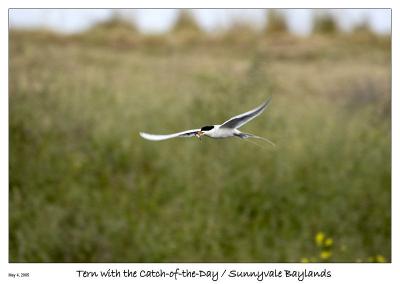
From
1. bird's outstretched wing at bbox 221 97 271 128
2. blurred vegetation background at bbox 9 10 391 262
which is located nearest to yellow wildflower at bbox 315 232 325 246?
blurred vegetation background at bbox 9 10 391 262

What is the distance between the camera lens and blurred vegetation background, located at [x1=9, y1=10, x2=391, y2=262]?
171 inches

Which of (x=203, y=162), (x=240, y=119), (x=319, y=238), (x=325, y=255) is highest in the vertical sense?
(x=240, y=119)

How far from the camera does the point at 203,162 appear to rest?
463 cm

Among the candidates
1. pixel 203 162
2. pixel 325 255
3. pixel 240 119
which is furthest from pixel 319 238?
pixel 240 119

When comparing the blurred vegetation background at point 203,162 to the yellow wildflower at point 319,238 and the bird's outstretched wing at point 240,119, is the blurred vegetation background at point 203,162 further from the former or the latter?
the bird's outstretched wing at point 240,119

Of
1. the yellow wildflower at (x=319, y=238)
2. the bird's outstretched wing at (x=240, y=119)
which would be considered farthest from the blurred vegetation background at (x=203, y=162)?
the bird's outstretched wing at (x=240, y=119)

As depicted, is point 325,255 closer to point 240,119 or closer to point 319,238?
point 319,238

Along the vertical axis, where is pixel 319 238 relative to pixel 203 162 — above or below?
below

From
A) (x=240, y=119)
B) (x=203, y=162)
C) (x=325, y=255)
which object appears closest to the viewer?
(x=240, y=119)

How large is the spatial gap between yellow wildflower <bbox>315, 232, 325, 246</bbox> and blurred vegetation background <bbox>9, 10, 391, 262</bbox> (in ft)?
0.06

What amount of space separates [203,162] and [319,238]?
1134 millimetres

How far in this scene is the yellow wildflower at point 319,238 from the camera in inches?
163

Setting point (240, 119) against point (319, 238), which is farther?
point (319, 238)

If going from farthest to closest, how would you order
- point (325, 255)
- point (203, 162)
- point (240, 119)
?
point (203, 162) < point (325, 255) < point (240, 119)
